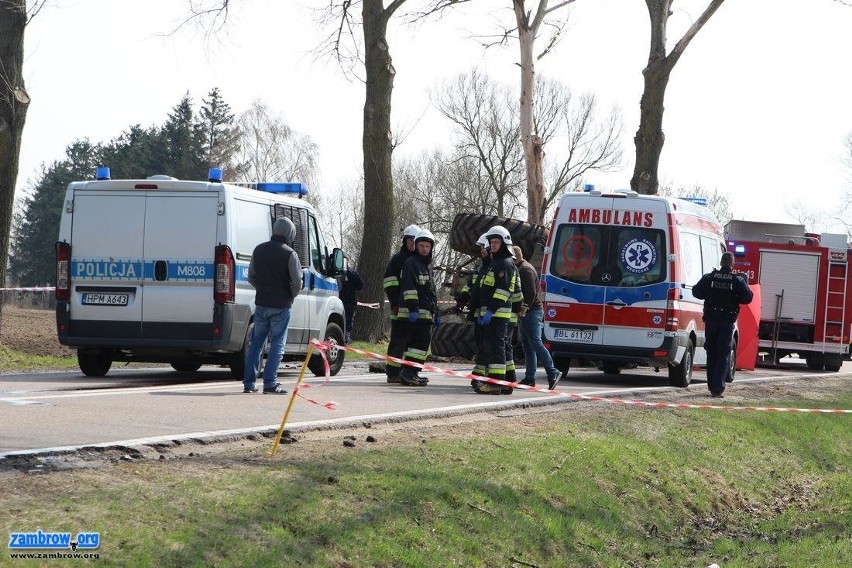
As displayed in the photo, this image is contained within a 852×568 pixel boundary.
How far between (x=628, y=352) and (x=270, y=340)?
643 centimetres

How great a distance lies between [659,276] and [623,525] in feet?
28.2

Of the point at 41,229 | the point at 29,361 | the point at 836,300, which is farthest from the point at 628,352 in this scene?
the point at 41,229

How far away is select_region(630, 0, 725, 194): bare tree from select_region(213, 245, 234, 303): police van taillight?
13977 mm

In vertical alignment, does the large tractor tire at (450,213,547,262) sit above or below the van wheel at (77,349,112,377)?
above

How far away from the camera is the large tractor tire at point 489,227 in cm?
2169

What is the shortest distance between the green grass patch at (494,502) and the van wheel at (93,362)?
5.55 metres

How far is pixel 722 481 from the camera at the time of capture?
37.8 ft

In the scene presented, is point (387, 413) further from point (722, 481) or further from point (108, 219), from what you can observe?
point (108, 219)

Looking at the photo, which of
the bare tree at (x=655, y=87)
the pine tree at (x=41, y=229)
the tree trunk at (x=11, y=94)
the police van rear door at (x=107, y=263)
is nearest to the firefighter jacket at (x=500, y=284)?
the police van rear door at (x=107, y=263)

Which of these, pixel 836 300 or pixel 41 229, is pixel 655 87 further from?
pixel 41 229

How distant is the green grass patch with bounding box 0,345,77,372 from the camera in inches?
→ 667

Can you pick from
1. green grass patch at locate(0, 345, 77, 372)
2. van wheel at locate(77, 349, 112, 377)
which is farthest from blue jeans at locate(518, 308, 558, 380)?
green grass patch at locate(0, 345, 77, 372)

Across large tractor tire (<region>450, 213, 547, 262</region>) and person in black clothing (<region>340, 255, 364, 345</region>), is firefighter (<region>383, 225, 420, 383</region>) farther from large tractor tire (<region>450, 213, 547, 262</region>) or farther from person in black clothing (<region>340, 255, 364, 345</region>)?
person in black clothing (<region>340, 255, 364, 345</region>)

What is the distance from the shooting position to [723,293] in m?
16.1
